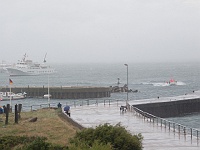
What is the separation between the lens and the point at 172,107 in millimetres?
57500

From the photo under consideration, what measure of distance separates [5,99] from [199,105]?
4362cm

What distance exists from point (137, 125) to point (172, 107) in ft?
72.6

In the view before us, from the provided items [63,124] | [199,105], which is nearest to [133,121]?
[63,124]

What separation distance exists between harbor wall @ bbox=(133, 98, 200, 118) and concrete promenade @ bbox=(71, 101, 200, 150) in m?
4.29

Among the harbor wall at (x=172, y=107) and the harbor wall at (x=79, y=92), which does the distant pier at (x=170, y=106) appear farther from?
the harbor wall at (x=79, y=92)

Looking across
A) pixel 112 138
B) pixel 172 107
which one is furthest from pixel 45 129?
pixel 172 107

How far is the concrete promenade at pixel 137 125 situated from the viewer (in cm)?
2780

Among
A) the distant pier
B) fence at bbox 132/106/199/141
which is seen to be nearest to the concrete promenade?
fence at bbox 132/106/199/141

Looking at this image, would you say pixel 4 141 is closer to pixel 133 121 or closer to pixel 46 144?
pixel 46 144

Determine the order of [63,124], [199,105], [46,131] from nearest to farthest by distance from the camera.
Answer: [46,131], [63,124], [199,105]

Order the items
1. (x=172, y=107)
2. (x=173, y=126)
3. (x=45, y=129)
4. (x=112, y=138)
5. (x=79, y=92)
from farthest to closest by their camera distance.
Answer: (x=79, y=92)
(x=172, y=107)
(x=173, y=126)
(x=45, y=129)
(x=112, y=138)

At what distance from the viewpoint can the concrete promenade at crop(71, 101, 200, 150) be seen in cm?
2780

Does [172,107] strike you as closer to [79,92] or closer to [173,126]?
[173,126]

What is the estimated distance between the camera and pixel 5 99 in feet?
296
